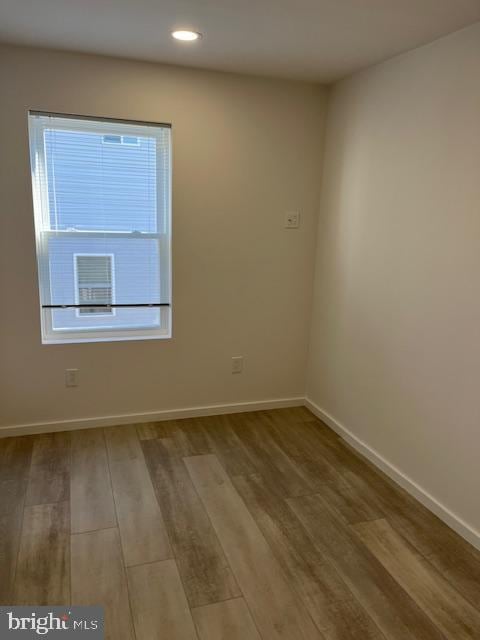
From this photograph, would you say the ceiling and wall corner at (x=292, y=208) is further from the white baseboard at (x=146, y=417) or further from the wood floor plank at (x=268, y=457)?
the wood floor plank at (x=268, y=457)

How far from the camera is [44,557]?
6.41ft

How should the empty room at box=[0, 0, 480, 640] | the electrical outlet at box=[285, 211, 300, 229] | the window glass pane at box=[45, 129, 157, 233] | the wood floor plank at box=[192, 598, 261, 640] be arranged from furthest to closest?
the electrical outlet at box=[285, 211, 300, 229] < the window glass pane at box=[45, 129, 157, 233] < the empty room at box=[0, 0, 480, 640] < the wood floor plank at box=[192, 598, 261, 640]

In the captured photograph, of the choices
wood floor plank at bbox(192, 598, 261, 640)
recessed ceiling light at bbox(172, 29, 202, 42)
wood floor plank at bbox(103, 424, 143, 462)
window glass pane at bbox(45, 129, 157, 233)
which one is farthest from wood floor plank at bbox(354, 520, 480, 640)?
recessed ceiling light at bbox(172, 29, 202, 42)

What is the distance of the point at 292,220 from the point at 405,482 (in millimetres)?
1904

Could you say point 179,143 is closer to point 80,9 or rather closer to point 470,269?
point 80,9

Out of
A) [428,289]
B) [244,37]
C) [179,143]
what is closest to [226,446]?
[428,289]

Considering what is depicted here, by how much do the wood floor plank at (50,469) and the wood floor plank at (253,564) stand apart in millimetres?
721

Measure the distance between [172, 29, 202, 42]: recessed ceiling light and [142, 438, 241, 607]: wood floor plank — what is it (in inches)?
93.2

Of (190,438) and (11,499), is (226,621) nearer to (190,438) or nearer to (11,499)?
(11,499)

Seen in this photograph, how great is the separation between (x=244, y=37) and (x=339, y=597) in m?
2.63

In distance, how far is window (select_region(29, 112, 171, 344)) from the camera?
2.82 meters

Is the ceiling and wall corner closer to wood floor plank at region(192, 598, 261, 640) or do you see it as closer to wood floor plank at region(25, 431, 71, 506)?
wood floor plank at region(25, 431, 71, 506)

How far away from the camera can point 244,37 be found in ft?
Result: 7.57

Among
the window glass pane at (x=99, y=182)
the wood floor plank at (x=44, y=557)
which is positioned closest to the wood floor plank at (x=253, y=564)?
the wood floor plank at (x=44, y=557)
